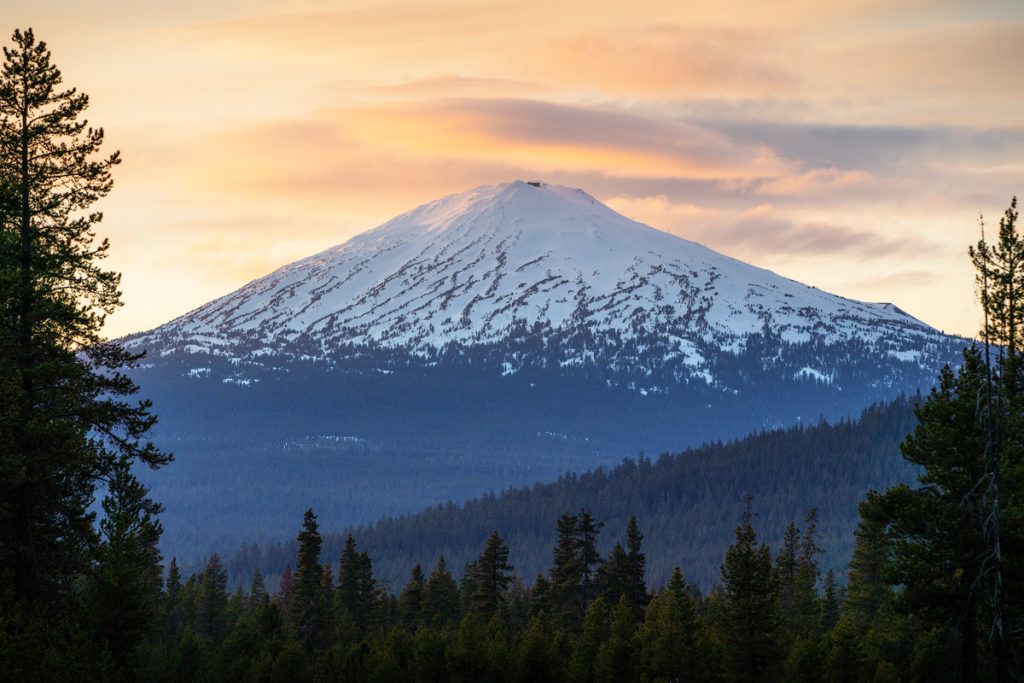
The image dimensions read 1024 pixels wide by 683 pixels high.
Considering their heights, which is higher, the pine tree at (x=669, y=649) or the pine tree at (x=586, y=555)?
the pine tree at (x=586, y=555)

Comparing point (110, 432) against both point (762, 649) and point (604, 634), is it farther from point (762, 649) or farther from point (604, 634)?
point (604, 634)

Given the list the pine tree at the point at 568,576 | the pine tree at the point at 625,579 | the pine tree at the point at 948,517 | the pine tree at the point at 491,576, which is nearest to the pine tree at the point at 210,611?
the pine tree at the point at 491,576

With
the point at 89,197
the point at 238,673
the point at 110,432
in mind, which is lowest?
the point at 238,673

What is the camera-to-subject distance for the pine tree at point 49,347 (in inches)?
1265

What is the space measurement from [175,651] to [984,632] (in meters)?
37.4

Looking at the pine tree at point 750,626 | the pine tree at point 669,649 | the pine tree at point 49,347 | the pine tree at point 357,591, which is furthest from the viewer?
the pine tree at point 357,591

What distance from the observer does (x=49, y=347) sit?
3262 cm

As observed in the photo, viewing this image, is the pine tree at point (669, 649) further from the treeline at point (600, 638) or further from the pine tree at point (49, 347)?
the pine tree at point (49, 347)

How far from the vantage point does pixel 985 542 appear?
34125 millimetres

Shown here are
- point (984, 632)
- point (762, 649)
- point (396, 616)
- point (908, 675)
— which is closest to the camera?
point (984, 632)

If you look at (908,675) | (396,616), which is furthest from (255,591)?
(908,675)

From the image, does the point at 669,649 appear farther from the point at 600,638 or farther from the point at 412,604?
the point at 412,604

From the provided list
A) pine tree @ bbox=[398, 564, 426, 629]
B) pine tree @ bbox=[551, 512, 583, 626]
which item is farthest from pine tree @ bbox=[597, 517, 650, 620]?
pine tree @ bbox=[398, 564, 426, 629]

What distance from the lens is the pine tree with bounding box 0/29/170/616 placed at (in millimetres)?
32125
